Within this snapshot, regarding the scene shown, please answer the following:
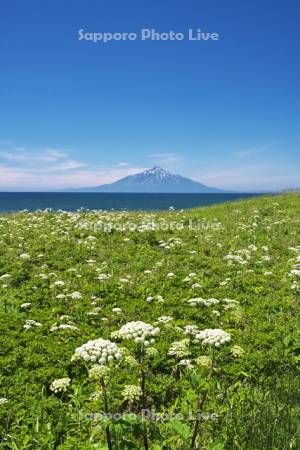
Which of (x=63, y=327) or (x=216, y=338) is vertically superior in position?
(x=216, y=338)

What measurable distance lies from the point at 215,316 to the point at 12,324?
4.85m

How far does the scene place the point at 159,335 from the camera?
980 cm

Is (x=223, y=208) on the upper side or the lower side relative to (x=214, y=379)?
upper

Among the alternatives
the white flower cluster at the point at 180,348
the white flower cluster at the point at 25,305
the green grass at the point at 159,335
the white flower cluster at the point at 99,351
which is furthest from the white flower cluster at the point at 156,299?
the white flower cluster at the point at 99,351

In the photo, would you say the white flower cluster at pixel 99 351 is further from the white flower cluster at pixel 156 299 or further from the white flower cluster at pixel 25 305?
the white flower cluster at pixel 156 299

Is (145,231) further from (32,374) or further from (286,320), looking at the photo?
(32,374)

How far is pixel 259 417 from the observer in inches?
240

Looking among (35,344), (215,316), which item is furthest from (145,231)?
(35,344)

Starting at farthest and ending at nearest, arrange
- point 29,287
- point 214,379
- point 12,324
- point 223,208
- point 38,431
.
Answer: point 223,208
point 29,287
point 12,324
point 214,379
point 38,431

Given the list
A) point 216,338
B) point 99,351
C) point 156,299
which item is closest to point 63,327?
point 156,299

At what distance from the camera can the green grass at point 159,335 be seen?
6301 millimetres

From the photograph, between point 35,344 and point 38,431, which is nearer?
point 38,431

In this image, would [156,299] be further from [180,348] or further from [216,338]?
[216,338]

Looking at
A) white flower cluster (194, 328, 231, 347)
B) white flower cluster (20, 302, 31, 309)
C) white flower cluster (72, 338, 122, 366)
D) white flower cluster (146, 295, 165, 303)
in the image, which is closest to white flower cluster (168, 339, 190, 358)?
white flower cluster (194, 328, 231, 347)
